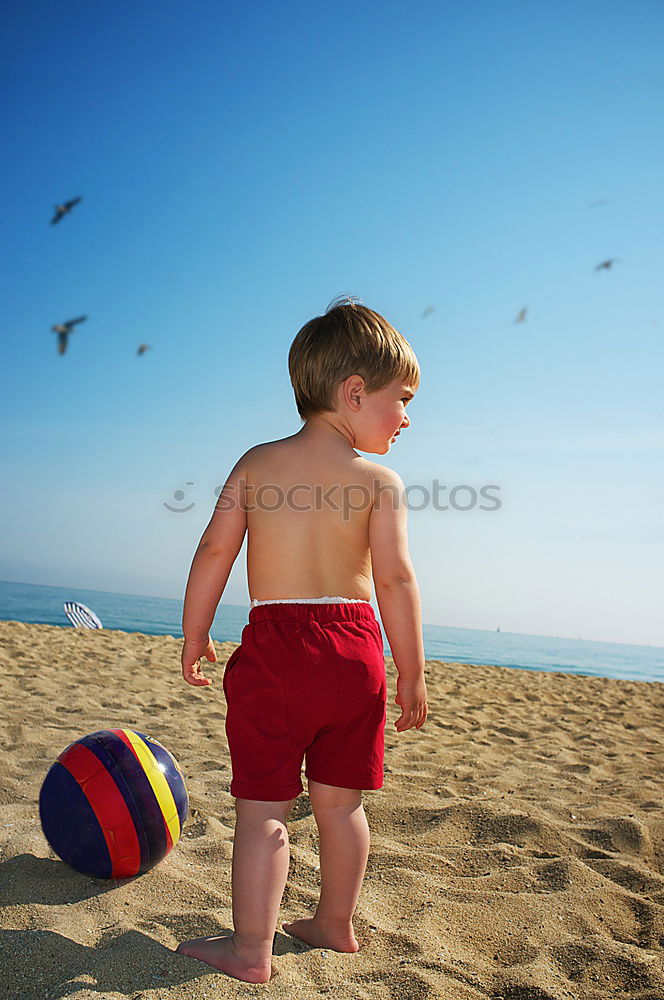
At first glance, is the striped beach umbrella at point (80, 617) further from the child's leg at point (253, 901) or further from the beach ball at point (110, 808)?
the child's leg at point (253, 901)

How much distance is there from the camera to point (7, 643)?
7.39 meters

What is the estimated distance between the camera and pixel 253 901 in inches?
72.6

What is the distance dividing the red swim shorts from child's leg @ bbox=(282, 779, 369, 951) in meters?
0.06

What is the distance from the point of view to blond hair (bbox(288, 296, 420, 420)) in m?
2.19

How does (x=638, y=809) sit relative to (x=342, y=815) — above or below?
below

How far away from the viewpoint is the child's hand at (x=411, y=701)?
6.99 ft

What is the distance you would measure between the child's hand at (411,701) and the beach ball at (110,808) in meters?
0.93

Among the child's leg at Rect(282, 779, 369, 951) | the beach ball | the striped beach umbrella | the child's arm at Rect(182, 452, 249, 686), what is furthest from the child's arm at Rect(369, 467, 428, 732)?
the striped beach umbrella

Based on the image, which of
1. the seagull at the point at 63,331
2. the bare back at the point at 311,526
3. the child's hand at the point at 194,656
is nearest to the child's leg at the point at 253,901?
the child's hand at the point at 194,656

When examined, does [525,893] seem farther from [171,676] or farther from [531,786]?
[171,676]

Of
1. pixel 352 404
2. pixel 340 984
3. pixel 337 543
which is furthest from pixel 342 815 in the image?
pixel 352 404

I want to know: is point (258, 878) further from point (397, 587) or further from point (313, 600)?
point (397, 587)

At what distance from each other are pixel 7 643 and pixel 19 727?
3.58 m

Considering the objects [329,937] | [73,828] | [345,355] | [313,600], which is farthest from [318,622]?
[73,828]
